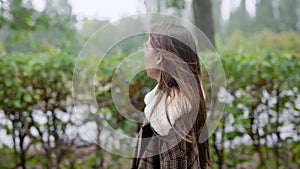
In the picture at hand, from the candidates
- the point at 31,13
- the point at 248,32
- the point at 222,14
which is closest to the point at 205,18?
the point at 31,13

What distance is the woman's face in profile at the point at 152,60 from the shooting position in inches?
59.0

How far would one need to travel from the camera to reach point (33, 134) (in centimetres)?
336

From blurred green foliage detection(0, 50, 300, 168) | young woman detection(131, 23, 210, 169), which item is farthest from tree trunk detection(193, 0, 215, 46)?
young woman detection(131, 23, 210, 169)

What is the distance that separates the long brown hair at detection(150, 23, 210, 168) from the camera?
1502 millimetres

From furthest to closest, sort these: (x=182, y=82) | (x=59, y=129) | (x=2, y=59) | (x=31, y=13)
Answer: (x=31, y=13) → (x=59, y=129) → (x=2, y=59) → (x=182, y=82)

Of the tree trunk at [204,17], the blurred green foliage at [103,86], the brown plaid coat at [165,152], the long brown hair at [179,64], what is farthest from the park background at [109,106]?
the tree trunk at [204,17]

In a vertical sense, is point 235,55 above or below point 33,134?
above

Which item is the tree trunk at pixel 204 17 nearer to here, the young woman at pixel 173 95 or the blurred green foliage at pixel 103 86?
the blurred green foliage at pixel 103 86

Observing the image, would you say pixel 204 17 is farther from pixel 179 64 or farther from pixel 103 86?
pixel 179 64

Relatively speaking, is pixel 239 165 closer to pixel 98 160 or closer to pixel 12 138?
pixel 98 160

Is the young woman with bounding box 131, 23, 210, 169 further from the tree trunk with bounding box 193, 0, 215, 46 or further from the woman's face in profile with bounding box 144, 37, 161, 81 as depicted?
the tree trunk with bounding box 193, 0, 215, 46

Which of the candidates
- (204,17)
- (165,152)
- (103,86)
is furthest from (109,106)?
(204,17)

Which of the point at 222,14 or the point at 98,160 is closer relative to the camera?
the point at 98,160

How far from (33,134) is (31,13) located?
2.38 metres
